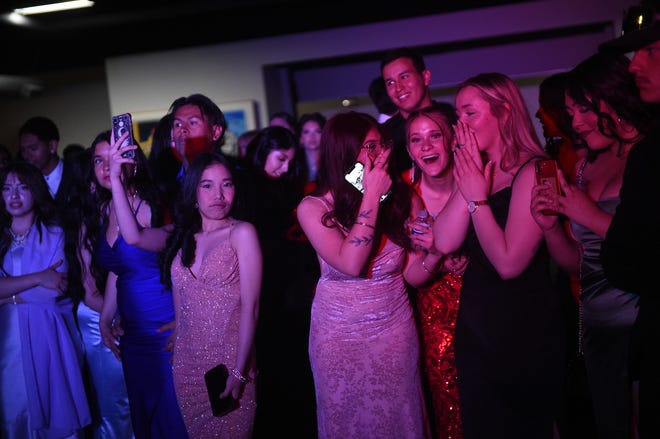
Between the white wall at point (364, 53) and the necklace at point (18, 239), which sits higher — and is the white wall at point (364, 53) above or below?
above

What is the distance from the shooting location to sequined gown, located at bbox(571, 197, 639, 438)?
2223 mm

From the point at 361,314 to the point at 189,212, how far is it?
3.22ft

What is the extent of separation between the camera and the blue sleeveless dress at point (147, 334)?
3084mm

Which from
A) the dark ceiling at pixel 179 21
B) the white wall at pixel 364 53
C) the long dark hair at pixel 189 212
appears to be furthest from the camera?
the white wall at pixel 364 53

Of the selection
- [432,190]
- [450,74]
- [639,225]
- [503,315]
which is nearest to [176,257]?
[432,190]

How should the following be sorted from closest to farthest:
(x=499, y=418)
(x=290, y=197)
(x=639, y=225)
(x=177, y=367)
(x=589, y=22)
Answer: (x=639, y=225), (x=499, y=418), (x=177, y=367), (x=290, y=197), (x=589, y=22)

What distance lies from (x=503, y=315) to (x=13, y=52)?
7.56 metres

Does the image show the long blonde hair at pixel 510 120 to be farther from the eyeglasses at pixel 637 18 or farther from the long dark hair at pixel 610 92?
the eyeglasses at pixel 637 18

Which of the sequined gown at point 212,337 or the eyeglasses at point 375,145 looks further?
the sequined gown at point 212,337

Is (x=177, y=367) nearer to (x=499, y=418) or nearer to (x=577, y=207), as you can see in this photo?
(x=499, y=418)

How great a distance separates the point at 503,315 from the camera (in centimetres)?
214

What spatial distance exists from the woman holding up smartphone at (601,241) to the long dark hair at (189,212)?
153 cm

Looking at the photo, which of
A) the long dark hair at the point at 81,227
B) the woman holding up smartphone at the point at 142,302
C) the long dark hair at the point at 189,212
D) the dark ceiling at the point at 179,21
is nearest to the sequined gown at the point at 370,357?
the long dark hair at the point at 189,212

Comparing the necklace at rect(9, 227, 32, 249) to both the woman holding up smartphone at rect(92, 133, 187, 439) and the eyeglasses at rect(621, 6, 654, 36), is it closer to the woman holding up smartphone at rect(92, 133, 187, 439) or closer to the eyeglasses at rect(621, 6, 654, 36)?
the woman holding up smartphone at rect(92, 133, 187, 439)
